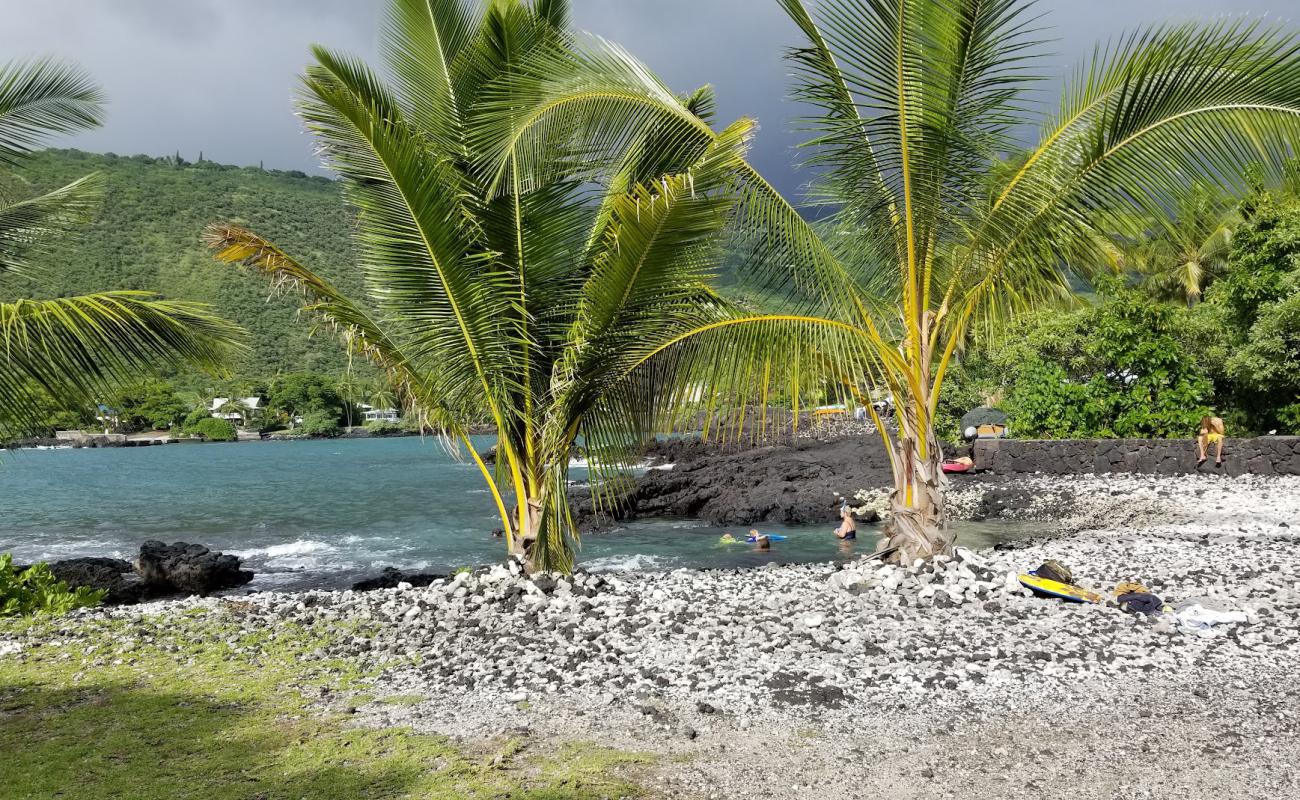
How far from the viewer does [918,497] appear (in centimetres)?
781

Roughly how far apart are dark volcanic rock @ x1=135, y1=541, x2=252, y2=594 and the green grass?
8579mm

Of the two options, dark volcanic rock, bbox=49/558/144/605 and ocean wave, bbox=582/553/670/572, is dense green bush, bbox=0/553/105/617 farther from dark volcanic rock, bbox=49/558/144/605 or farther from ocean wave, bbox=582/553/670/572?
ocean wave, bbox=582/553/670/572

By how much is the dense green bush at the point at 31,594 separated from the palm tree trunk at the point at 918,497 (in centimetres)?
831

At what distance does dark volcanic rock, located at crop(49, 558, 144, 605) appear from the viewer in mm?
12953

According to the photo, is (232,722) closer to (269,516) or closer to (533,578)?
(533,578)

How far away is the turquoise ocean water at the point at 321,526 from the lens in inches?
653

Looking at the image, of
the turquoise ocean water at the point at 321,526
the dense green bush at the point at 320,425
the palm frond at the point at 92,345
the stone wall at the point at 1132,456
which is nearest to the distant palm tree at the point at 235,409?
the dense green bush at the point at 320,425

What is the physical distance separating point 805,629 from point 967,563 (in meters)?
2.12

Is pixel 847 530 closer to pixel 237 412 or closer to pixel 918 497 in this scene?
pixel 918 497

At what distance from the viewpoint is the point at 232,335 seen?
5.27m

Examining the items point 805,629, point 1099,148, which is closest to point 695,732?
point 805,629

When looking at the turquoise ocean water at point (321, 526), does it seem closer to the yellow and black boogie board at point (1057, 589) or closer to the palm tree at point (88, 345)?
the palm tree at point (88, 345)

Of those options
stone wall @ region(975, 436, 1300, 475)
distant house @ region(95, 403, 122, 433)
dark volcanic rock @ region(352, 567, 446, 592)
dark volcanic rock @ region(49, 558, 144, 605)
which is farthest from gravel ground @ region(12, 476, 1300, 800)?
stone wall @ region(975, 436, 1300, 475)

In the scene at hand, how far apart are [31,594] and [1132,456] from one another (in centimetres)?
2078
